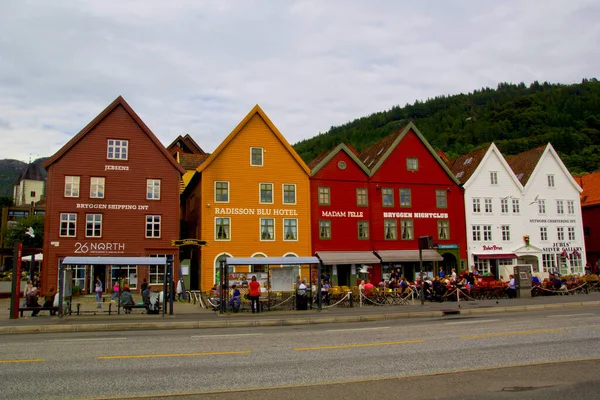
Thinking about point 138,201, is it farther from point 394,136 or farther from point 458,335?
point 458,335

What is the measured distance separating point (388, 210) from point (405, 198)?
201 centimetres

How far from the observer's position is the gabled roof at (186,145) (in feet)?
187

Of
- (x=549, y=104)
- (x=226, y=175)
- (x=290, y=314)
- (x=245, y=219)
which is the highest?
(x=549, y=104)

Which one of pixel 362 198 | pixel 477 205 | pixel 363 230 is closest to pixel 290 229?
pixel 363 230

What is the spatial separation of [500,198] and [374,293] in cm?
2422

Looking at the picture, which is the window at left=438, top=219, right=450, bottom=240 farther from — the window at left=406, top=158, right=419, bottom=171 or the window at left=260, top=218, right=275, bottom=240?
the window at left=260, top=218, right=275, bottom=240

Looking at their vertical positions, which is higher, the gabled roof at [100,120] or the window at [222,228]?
the gabled roof at [100,120]

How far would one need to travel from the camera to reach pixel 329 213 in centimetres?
4241

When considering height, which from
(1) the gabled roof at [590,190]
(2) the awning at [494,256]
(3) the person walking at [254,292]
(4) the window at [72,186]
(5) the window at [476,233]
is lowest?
(3) the person walking at [254,292]

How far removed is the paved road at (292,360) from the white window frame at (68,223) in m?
20.6

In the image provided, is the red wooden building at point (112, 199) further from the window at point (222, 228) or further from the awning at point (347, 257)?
the awning at point (347, 257)

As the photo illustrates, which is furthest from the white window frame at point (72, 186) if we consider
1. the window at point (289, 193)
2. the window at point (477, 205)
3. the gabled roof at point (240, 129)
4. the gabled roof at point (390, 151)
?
the window at point (477, 205)

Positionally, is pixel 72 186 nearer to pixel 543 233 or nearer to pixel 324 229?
pixel 324 229

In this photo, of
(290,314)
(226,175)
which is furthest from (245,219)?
(290,314)
